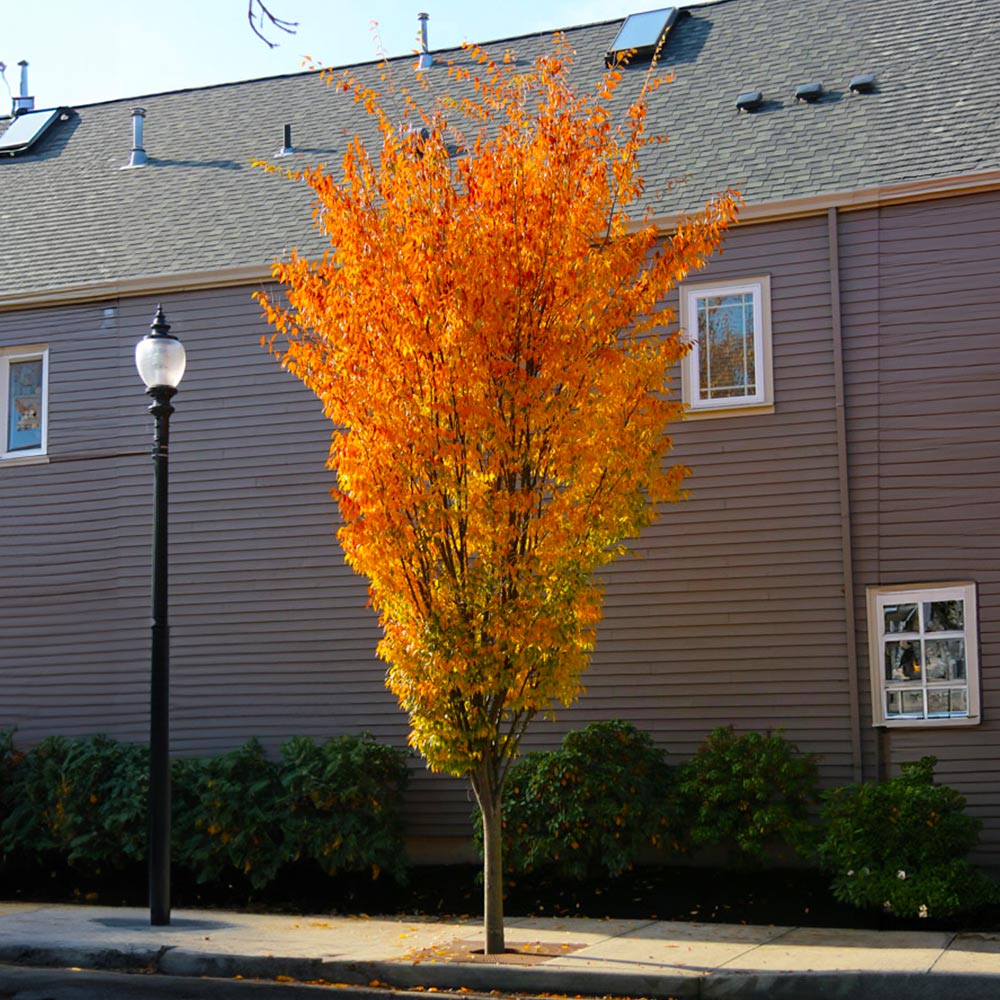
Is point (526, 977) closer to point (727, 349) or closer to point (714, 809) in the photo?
point (714, 809)

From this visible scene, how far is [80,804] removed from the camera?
12.7 metres

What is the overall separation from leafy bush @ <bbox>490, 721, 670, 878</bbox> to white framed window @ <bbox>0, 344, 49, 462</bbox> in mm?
6728

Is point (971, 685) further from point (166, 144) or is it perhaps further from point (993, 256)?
point (166, 144)

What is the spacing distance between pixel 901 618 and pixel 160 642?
6.09 metres

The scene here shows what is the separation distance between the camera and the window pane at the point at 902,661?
464 inches

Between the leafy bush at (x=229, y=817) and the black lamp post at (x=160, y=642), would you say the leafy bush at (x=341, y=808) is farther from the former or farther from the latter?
the black lamp post at (x=160, y=642)

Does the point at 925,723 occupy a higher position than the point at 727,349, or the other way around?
the point at 727,349

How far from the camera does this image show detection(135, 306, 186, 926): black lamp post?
415 inches

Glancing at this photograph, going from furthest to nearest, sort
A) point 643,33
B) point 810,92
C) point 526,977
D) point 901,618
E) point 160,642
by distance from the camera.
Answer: point 643,33
point 810,92
point 901,618
point 160,642
point 526,977

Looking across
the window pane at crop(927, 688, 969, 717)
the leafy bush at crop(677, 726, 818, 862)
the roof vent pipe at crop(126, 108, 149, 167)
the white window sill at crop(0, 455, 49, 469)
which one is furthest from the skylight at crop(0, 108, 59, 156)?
the window pane at crop(927, 688, 969, 717)

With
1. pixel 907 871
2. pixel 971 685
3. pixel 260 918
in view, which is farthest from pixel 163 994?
pixel 971 685

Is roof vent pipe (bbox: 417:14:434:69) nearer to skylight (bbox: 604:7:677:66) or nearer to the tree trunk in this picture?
skylight (bbox: 604:7:677:66)

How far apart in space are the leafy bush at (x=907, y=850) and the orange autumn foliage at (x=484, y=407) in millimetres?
2675

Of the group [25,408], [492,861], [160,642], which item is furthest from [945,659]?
[25,408]
